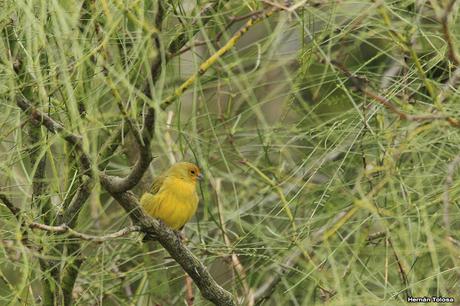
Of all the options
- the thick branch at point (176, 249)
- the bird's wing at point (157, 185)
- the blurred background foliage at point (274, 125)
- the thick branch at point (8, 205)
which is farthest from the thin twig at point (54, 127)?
the bird's wing at point (157, 185)

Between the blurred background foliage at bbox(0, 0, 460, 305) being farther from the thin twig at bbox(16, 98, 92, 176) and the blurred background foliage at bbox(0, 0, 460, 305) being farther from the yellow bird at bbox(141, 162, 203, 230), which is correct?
the yellow bird at bbox(141, 162, 203, 230)

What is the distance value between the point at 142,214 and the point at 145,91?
752mm

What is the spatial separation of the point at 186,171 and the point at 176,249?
1121mm

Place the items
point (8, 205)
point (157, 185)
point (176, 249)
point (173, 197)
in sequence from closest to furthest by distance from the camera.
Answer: point (8, 205) → point (176, 249) → point (173, 197) → point (157, 185)

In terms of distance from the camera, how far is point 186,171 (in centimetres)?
425

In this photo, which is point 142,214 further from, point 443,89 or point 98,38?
point 443,89

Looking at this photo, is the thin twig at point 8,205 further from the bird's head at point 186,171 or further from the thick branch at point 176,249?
the bird's head at point 186,171

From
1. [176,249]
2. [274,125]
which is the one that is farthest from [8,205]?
[274,125]

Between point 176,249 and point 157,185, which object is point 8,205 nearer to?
point 176,249

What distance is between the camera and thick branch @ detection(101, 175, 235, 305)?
9.21 ft

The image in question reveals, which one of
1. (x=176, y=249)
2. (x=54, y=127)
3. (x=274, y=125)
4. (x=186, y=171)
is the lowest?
(x=186, y=171)

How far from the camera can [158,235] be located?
120 inches

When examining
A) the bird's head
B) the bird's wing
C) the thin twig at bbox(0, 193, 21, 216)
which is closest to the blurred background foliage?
the thin twig at bbox(0, 193, 21, 216)

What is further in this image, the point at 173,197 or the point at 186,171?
the point at 186,171
